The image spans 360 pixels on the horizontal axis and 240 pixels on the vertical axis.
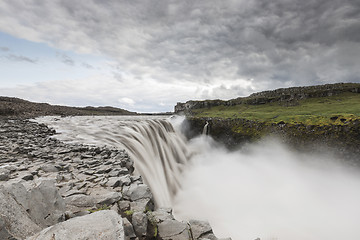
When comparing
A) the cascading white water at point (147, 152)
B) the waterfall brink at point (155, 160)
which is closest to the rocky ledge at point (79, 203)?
the cascading white water at point (147, 152)

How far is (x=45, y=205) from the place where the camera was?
13.5 feet

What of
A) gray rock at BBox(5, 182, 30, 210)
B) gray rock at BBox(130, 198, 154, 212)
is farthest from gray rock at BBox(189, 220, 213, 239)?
gray rock at BBox(5, 182, 30, 210)

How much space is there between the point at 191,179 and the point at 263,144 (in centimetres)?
1859

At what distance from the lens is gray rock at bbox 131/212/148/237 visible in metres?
4.80

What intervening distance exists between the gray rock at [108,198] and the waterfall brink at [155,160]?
6402 millimetres

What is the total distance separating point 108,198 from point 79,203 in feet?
3.02

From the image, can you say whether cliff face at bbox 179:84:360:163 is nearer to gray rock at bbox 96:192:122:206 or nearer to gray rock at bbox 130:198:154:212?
gray rock at bbox 130:198:154:212

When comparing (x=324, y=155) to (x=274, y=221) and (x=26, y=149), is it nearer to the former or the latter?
(x=274, y=221)

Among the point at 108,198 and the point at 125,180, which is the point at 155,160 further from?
the point at 108,198

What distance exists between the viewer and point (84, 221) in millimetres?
3402

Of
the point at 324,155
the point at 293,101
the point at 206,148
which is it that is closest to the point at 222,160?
the point at 206,148

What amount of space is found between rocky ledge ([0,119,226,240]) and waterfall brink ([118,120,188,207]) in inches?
165

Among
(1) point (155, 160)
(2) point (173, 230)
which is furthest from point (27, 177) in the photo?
(1) point (155, 160)

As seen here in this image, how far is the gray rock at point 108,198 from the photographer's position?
5952 millimetres
